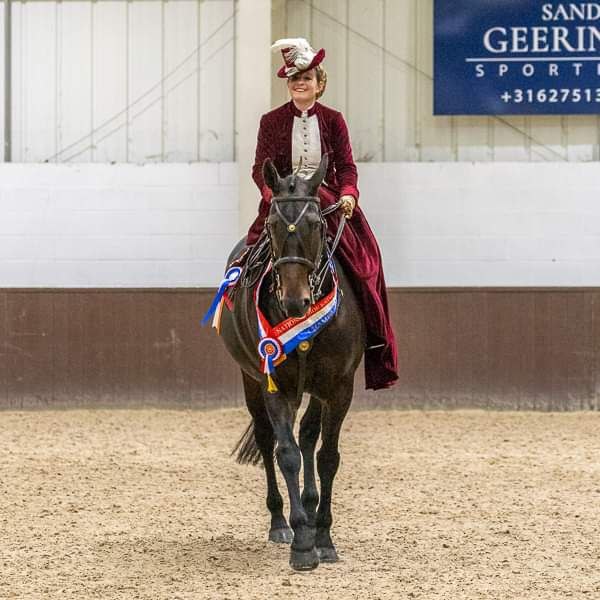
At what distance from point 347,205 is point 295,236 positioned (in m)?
0.52

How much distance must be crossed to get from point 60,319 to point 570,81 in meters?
4.06

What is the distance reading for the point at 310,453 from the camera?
4.91 m

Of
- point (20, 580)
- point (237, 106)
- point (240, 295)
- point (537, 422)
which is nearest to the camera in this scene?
point (20, 580)

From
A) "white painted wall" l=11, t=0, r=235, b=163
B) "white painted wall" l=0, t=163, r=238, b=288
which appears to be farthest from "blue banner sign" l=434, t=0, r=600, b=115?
"white painted wall" l=0, t=163, r=238, b=288

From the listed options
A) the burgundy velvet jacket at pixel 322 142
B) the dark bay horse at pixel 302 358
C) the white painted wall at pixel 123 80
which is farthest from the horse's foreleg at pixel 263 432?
the white painted wall at pixel 123 80

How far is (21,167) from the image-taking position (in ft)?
31.5

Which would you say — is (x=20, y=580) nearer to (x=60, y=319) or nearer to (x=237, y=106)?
(x=60, y=319)

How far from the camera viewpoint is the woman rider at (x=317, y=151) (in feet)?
15.8

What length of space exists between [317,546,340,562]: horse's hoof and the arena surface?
5cm

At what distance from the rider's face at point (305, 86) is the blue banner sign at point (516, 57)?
4901 mm

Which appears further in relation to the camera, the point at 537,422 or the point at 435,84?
the point at 435,84

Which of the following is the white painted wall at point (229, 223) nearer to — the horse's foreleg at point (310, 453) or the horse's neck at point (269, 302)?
the horse's foreleg at point (310, 453)

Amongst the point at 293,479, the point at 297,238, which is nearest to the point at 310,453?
the point at 293,479

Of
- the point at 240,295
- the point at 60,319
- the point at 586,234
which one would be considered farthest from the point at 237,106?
the point at 240,295
